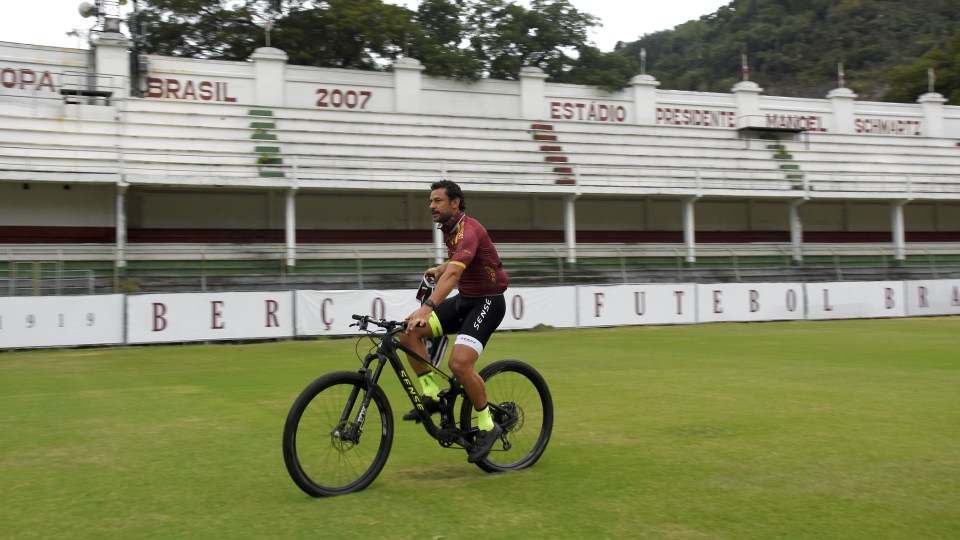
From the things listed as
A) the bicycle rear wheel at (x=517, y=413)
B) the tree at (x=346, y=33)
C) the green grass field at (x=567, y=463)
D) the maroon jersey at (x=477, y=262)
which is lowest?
the green grass field at (x=567, y=463)

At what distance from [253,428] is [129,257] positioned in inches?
806

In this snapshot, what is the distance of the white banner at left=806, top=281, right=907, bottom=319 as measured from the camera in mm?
25844

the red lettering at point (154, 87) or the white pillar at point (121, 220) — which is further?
the red lettering at point (154, 87)

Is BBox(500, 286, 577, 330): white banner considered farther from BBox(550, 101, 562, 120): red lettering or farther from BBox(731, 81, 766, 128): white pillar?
A: BBox(731, 81, 766, 128): white pillar

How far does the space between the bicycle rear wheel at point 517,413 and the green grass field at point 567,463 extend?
15 cm

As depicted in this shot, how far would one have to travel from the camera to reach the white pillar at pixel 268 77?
33719mm

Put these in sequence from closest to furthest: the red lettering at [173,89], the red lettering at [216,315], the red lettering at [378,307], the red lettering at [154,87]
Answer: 1. the red lettering at [216,315]
2. the red lettering at [378,307]
3. the red lettering at [154,87]
4. the red lettering at [173,89]

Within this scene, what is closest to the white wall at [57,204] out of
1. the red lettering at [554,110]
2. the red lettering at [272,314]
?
the red lettering at [272,314]

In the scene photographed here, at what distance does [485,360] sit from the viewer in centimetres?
1415

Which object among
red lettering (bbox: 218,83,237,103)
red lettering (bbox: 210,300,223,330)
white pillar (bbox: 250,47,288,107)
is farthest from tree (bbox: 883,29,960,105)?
red lettering (bbox: 210,300,223,330)

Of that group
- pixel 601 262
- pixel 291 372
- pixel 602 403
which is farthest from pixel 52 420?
pixel 601 262

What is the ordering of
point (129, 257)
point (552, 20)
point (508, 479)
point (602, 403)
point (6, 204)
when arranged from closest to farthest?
1. point (508, 479)
2. point (602, 403)
3. point (129, 257)
4. point (6, 204)
5. point (552, 20)

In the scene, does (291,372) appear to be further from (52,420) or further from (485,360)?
(52,420)

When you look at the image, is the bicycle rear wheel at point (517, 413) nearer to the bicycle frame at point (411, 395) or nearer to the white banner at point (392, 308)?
the bicycle frame at point (411, 395)
